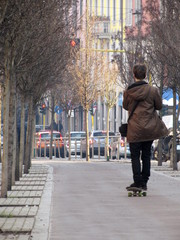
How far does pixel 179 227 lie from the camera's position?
11.1 meters

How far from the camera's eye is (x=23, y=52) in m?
19.2

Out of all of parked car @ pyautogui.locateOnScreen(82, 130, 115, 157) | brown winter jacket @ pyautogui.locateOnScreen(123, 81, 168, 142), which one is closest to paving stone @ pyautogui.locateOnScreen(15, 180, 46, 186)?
brown winter jacket @ pyautogui.locateOnScreen(123, 81, 168, 142)

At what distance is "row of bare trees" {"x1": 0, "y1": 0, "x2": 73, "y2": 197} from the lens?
14.5m

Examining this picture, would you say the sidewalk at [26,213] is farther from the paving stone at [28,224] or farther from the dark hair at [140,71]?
the dark hair at [140,71]

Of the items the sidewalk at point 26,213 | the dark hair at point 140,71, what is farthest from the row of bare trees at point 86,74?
the dark hair at point 140,71

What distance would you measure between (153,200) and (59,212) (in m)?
2.33

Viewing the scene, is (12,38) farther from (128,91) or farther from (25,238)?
(25,238)

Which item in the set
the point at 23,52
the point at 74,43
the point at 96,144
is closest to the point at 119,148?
the point at 96,144

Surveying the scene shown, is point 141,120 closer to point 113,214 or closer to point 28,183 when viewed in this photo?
point 113,214

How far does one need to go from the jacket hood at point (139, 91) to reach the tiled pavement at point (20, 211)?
2112mm

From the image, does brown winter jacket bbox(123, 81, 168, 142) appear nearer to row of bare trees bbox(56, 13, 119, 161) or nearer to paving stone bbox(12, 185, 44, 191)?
paving stone bbox(12, 185, 44, 191)

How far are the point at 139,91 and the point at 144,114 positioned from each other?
35cm

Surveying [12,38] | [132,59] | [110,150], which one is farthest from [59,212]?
[110,150]

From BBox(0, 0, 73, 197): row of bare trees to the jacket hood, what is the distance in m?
1.91
